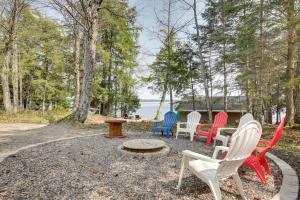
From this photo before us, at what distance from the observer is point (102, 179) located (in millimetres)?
2963

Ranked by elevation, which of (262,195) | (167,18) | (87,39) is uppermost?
(167,18)

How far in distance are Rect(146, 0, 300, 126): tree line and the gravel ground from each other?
4256 mm

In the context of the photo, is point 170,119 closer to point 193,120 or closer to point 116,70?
point 193,120

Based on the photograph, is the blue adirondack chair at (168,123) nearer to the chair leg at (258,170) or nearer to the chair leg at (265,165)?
the chair leg at (265,165)

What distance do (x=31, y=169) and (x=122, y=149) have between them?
5.79ft

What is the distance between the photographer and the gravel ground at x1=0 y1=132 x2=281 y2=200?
8.35 ft

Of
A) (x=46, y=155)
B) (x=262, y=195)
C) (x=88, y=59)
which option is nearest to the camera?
(x=262, y=195)

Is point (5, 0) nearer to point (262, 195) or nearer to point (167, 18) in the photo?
point (167, 18)

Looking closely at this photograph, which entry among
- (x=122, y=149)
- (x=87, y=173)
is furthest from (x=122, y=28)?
(x=87, y=173)

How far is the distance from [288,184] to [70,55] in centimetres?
1687

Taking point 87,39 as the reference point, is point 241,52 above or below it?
below

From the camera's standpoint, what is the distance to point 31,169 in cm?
330

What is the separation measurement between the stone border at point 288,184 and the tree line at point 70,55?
25.7 feet

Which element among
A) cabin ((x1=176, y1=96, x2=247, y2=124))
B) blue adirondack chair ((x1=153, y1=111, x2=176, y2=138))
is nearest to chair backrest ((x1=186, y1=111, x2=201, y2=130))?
blue adirondack chair ((x1=153, y1=111, x2=176, y2=138))
